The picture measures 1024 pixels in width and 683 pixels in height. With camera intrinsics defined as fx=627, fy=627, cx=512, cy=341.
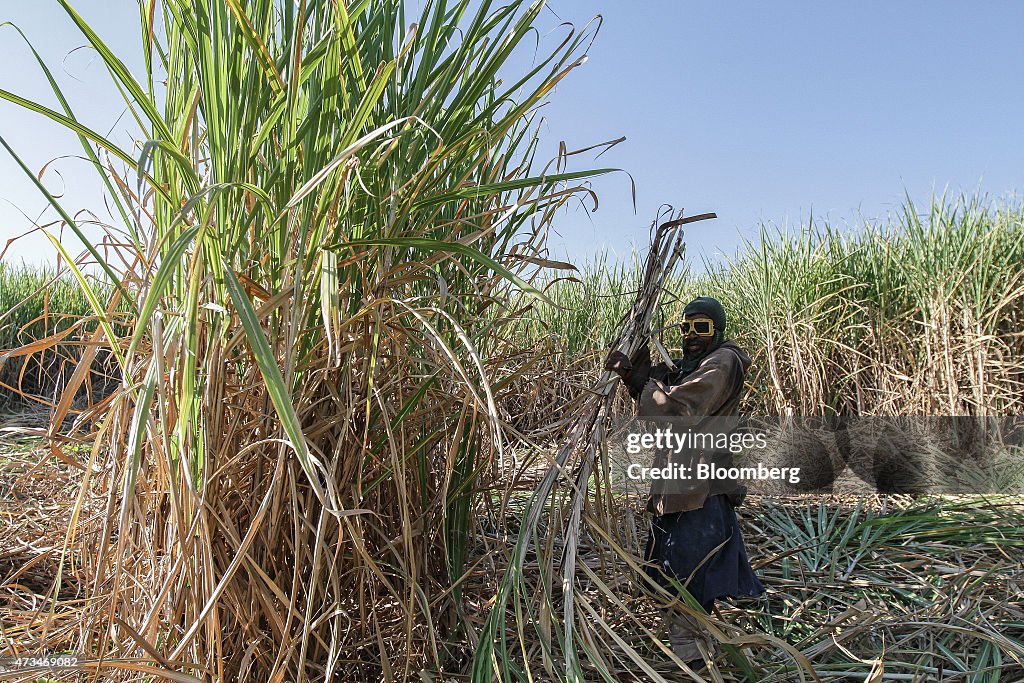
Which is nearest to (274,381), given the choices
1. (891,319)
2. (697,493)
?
(697,493)

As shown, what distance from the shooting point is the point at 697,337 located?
2.13 metres

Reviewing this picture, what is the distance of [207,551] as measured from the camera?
3.54ft

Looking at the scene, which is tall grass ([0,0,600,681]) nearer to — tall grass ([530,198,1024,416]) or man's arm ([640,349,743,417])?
man's arm ([640,349,743,417])

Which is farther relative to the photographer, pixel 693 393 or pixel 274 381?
pixel 693 393

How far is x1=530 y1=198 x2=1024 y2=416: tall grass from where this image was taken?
434 cm

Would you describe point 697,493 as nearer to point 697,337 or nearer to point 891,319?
point 697,337

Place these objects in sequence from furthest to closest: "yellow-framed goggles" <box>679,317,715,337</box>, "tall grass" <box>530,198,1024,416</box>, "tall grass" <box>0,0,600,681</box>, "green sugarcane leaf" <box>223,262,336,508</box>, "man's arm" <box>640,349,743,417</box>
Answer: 1. "tall grass" <box>530,198,1024,416</box>
2. "yellow-framed goggles" <box>679,317,715,337</box>
3. "man's arm" <box>640,349,743,417</box>
4. "tall grass" <box>0,0,600,681</box>
5. "green sugarcane leaf" <box>223,262,336,508</box>

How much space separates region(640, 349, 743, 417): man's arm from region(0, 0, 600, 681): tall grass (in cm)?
69

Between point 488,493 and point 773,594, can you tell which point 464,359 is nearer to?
point 488,493

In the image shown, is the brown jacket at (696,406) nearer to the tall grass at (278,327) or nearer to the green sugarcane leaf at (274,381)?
the tall grass at (278,327)

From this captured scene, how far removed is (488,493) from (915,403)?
412 centimetres

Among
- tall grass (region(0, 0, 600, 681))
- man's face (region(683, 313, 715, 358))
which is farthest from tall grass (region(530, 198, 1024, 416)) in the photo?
tall grass (region(0, 0, 600, 681))

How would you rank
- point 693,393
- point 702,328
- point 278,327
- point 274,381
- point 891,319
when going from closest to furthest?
point 274,381 < point 278,327 < point 693,393 < point 702,328 < point 891,319

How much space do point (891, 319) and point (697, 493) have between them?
3613 mm
